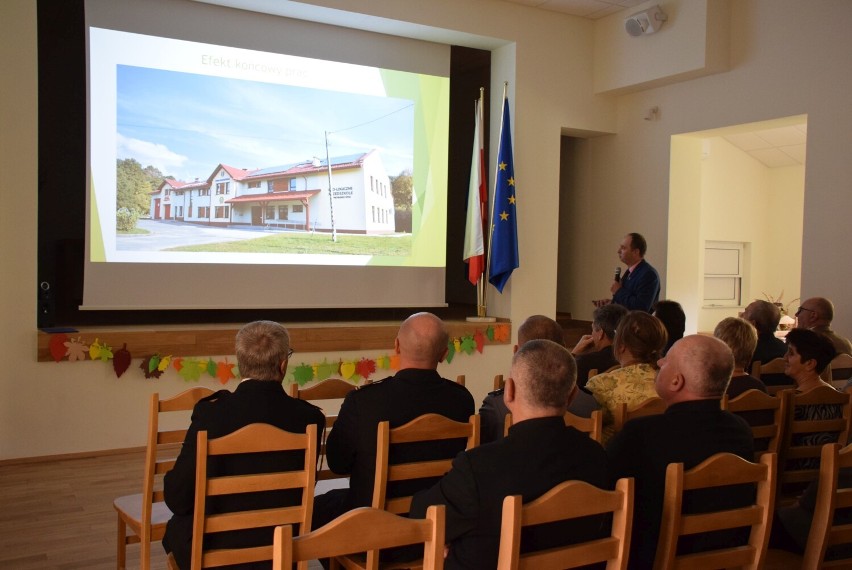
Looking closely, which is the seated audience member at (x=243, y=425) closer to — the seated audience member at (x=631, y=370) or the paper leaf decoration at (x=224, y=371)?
the seated audience member at (x=631, y=370)

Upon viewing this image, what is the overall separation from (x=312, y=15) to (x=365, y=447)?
14.5 feet

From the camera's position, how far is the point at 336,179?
6324 mm

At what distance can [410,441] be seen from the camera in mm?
2391

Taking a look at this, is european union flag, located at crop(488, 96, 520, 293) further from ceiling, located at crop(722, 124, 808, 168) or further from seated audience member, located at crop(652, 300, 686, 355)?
ceiling, located at crop(722, 124, 808, 168)

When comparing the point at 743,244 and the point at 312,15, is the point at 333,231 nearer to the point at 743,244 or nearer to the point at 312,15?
the point at 312,15

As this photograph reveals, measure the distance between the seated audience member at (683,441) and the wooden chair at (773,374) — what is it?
179 cm

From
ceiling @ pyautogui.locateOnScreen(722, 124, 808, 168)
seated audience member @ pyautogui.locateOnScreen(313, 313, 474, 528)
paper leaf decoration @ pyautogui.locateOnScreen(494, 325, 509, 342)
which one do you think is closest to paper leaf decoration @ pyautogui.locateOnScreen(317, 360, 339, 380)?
paper leaf decoration @ pyautogui.locateOnScreen(494, 325, 509, 342)

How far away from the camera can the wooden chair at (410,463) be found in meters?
2.31

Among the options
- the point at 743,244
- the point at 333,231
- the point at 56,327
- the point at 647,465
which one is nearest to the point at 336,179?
the point at 333,231

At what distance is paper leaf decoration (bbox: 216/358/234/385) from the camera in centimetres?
562

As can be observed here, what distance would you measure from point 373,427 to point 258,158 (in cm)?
394

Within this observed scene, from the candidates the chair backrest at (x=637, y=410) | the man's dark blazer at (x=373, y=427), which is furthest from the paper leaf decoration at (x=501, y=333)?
the man's dark blazer at (x=373, y=427)

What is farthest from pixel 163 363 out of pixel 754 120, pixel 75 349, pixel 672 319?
pixel 754 120

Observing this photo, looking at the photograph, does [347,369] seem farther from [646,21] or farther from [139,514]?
[646,21]
